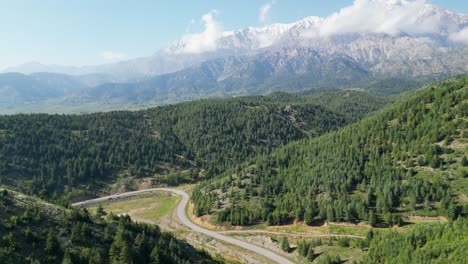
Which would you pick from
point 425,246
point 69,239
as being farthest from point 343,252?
point 69,239

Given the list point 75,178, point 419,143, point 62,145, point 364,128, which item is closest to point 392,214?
point 419,143

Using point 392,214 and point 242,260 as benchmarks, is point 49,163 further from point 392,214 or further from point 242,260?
point 392,214

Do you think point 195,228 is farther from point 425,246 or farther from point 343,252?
point 425,246

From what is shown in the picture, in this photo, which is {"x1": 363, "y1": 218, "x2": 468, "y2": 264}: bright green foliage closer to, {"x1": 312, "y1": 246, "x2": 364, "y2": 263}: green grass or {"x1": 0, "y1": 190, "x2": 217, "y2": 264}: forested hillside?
{"x1": 312, "y1": 246, "x2": 364, "y2": 263}: green grass

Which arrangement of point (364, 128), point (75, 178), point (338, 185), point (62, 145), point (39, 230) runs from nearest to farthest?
1. point (39, 230)
2. point (338, 185)
3. point (364, 128)
4. point (75, 178)
5. point (62, 145)

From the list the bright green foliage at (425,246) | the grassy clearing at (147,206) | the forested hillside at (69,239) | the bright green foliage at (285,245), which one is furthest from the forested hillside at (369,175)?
the forested hillside at (69,239)
